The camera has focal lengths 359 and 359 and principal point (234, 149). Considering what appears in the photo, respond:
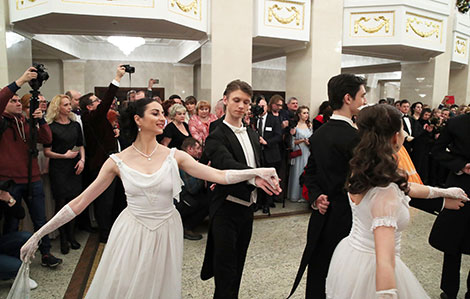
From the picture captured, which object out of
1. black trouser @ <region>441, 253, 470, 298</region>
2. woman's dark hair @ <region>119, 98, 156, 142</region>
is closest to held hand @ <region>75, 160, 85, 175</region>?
woman's dark hair @ <region>119, 98, 156, 142</region>

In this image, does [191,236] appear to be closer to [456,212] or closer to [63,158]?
[63,158]

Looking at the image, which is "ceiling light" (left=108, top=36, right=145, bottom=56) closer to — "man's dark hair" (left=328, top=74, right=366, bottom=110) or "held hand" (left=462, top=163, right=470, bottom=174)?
"man's dark hair" (left=328, top=74, right=366, bottom=110)

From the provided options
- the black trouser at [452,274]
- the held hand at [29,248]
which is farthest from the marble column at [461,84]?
the held hand at [29,248]

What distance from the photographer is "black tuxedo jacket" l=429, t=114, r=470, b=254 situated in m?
2.75

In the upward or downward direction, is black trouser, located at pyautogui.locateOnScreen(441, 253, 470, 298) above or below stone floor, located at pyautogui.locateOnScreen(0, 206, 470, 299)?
above

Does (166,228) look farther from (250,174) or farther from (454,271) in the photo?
(454,271)

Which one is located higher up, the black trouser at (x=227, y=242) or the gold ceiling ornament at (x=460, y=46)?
the gold ceiling ornament at (x=460, y=46)

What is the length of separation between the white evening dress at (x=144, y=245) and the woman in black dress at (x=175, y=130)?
2.58 meters

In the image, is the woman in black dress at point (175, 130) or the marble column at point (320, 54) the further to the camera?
the marble column at point (320, 54)

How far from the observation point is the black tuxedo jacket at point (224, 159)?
7.39 ft

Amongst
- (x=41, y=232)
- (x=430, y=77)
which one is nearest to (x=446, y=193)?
(x=41, y=232)

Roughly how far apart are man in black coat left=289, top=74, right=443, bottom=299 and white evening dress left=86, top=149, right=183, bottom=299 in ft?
2.98

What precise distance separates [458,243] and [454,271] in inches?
9.4

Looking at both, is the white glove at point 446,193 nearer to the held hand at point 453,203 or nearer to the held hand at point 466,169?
the held hand at point 453,203
